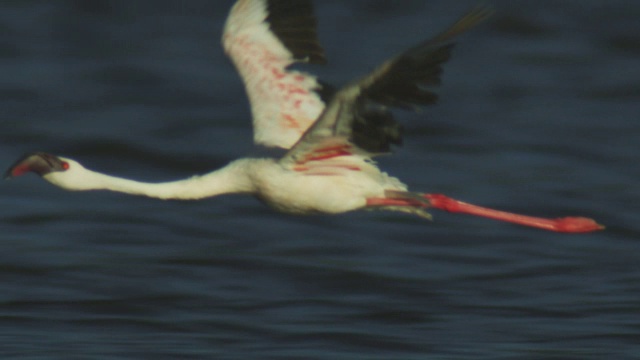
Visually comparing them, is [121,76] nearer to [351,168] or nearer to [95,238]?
[95,238]

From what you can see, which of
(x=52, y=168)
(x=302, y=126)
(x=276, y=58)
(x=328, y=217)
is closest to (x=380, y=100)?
(x=302, y=126)

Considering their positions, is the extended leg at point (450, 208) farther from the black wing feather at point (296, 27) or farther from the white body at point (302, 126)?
the black wing feather at point (296, 27)

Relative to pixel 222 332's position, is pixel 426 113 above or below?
above

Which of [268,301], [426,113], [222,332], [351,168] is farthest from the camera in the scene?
[426,113]

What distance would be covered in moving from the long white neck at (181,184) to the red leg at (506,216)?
1603 millimetres

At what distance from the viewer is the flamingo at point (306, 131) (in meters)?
11.7

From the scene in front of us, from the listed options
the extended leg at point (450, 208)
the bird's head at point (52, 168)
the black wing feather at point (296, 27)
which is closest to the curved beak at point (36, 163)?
the bird's head at point (52, 168)

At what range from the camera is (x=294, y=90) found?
14.7m

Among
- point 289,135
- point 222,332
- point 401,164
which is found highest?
point 401,164

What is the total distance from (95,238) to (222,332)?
12.7 ft

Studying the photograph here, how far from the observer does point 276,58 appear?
1488 cm

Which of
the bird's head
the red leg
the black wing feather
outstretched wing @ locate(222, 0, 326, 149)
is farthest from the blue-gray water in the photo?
the black wing feather

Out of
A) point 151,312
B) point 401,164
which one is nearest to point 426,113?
point 401,164

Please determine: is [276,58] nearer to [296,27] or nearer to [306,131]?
[296,27]
